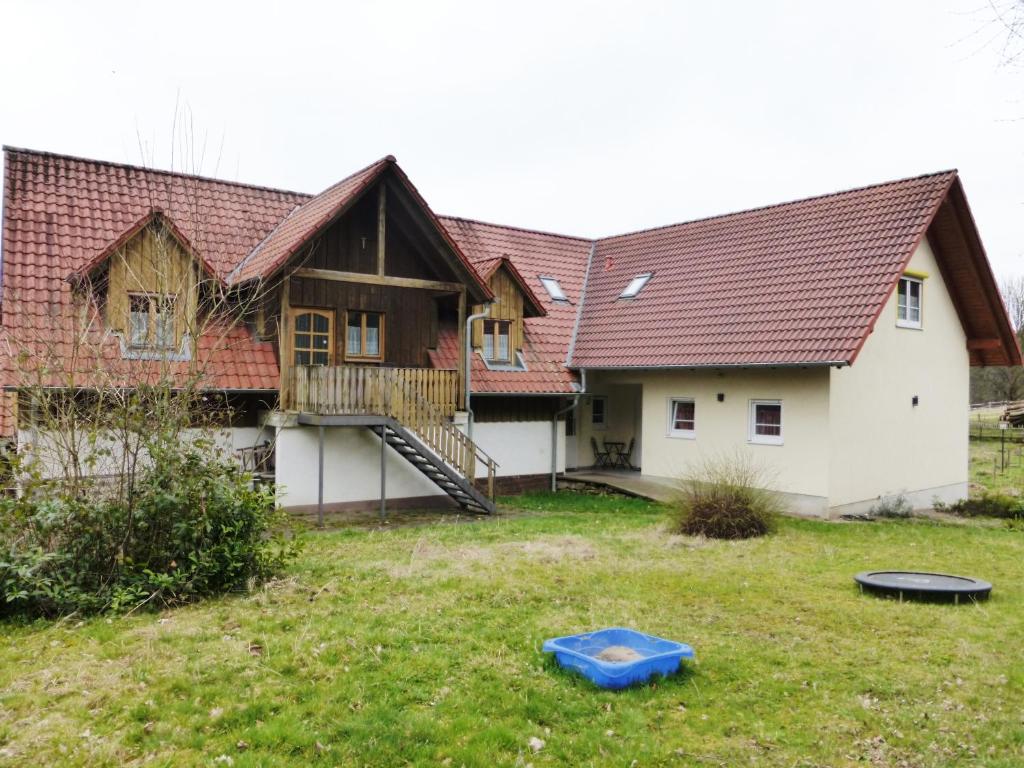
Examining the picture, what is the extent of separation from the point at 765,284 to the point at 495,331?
6.15m

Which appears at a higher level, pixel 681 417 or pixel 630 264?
pixel 630 264

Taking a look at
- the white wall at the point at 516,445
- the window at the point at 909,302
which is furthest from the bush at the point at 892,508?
the white wall at the point at 516,445

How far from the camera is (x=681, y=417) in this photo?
62.1 feet

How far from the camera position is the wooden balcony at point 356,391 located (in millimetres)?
14758

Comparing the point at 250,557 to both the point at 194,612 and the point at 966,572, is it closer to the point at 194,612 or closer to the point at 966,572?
the point at 194,612

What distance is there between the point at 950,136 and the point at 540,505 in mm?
11681

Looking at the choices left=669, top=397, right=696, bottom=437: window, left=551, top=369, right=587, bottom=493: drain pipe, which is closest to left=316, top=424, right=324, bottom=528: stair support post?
left=551, top=369, right=587, bottom=493: drain pipe

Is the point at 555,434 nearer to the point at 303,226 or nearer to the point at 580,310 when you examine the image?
the point at 580,310

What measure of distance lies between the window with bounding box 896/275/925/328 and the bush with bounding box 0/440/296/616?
1449 centimetres

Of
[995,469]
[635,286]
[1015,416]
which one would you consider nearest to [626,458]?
[635,286]

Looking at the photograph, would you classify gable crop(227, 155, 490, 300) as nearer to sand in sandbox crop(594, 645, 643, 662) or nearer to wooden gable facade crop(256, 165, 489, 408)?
wooden gable facade crop(256, 165, 489, 408)

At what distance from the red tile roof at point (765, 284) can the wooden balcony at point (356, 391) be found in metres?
5.63

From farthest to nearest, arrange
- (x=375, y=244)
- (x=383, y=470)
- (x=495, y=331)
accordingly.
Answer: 1. (x=495, y=331)
2. (x=375, y=244)
3. (x=383, y=470)

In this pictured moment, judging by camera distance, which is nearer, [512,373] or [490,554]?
[490,554]
